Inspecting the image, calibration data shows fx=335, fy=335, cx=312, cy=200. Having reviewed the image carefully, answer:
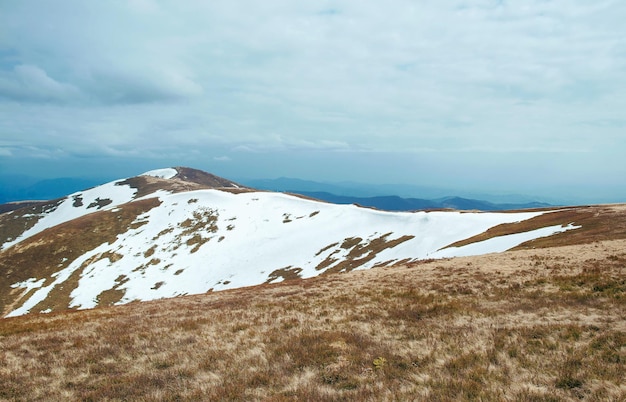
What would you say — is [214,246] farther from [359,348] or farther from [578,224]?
[359,348]

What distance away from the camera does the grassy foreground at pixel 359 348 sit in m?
9.16

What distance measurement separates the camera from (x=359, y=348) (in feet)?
40.3

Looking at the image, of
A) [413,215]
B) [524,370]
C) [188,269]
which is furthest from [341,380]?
[188,269]

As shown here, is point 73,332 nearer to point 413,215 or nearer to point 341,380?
point 341,380

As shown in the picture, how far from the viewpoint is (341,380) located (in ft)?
32.3

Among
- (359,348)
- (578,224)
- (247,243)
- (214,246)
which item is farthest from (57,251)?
(578,224)

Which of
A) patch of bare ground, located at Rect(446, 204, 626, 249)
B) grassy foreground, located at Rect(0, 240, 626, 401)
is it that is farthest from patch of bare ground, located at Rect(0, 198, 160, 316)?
patch of bare ground, located at Rect(446, 204, 626, 249)

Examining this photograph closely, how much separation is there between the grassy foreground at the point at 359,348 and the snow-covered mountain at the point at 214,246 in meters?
31.6

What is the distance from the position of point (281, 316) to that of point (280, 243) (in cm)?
7208

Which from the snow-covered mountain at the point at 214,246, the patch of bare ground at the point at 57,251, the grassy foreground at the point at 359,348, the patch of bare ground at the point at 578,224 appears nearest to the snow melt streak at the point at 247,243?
the snow-covered mountain at the point at 214,246

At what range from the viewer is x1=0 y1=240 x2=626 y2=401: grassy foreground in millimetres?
9156

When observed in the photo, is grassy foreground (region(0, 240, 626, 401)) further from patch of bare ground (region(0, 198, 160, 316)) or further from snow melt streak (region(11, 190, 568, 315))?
patch of bare ground (region(0, 198, 160, 316))

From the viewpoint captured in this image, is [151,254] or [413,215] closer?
[413,215]

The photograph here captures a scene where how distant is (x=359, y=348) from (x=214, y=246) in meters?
91.5
